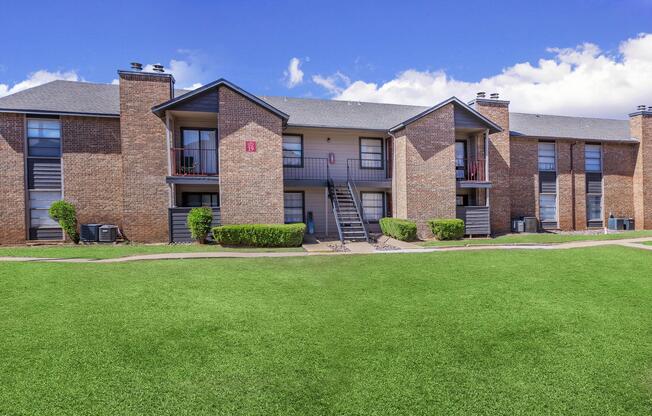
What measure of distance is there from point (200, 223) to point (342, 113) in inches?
440

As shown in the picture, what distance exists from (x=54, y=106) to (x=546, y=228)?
2776 cm

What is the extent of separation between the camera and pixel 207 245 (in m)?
14.8

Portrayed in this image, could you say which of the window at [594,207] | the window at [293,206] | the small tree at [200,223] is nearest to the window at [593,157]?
the window at [594,207]

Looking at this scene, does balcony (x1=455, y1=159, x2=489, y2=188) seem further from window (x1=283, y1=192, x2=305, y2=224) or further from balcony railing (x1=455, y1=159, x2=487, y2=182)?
window (x1=283, y1=192, x2=305, y2=224)

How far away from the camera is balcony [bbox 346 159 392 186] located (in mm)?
19922

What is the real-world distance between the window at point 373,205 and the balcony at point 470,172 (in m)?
4.38

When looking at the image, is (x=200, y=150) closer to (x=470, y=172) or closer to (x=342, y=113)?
(x=342, y=113)

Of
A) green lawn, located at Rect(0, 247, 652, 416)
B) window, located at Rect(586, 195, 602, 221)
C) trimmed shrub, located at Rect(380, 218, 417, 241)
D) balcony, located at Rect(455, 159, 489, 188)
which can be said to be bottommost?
green lawn, located at Rect(0, 247, 652, 416)

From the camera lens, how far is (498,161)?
66.4 ft

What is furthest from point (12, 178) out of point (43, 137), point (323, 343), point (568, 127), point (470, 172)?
point (568, 127)

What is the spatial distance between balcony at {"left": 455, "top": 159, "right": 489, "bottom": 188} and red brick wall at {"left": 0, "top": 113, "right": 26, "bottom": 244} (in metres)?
21.2

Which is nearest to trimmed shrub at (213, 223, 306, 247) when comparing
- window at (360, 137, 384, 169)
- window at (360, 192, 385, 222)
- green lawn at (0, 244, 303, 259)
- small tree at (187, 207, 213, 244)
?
green lawn at (0, 244, 303, 259)

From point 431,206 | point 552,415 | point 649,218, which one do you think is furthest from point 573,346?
Answer: point 649,218

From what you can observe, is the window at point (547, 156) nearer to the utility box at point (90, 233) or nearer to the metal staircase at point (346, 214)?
the metal staircase at point (346, 214)
